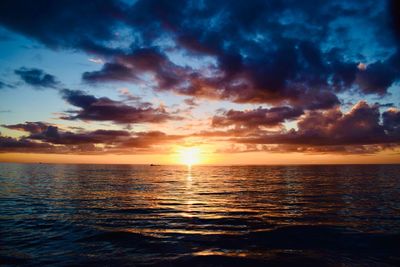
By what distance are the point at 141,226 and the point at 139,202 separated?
15719 millimetres

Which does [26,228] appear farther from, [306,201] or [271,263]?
[306,201]

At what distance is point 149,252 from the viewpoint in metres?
18.6

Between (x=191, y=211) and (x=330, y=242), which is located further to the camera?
(x=191, y=211)

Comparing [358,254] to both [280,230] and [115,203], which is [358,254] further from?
[115,203]

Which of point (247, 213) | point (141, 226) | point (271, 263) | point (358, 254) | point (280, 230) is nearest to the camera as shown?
point (271, 263)

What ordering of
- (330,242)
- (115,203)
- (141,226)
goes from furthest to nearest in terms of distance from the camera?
1. (115,203)
2. (141,226)
3. (330,242)

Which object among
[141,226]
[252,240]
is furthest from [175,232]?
[252,240]

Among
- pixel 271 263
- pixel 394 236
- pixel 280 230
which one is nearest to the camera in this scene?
pixel 271 263

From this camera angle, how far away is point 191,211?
34062 millimetres

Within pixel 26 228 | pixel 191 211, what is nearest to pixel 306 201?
pixel 191 211

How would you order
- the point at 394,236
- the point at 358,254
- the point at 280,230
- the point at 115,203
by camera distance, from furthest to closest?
the point at 115,203, the point at 280,230, the point at 394,236, the point at 358,254

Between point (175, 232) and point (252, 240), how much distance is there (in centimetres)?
673

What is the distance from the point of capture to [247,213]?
32469 millimetres

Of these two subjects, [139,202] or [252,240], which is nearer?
[252,240]
